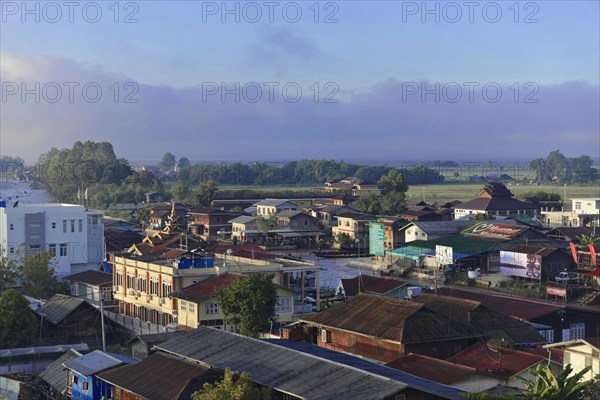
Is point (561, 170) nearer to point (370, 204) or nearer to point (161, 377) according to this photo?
point (370, 204)

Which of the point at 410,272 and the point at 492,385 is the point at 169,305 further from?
the point at 410,272

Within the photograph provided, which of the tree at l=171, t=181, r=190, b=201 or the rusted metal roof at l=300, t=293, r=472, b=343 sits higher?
the tree at l=171, t=181, r=190, b=201

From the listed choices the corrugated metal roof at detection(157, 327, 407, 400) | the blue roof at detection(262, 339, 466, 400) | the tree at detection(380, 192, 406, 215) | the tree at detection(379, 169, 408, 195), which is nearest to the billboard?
the blue roof at detection(262, 339, 466, 400)

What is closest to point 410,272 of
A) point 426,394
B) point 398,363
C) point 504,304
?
point 504,304

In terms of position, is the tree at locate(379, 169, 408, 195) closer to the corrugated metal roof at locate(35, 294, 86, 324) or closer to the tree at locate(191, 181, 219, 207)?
the tree at locate(191, 181, 219, 207)

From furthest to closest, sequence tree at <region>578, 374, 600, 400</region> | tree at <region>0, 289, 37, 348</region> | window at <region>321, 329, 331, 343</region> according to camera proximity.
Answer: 1. tree at <region>0, 289, 37, 348</region>
2. window at <region>321, 329, 331, 343</region>
3. tree at <region>578, 374, 600, 400</region>

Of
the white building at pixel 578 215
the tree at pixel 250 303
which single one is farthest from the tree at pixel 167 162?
the tree at pixel 250 303
